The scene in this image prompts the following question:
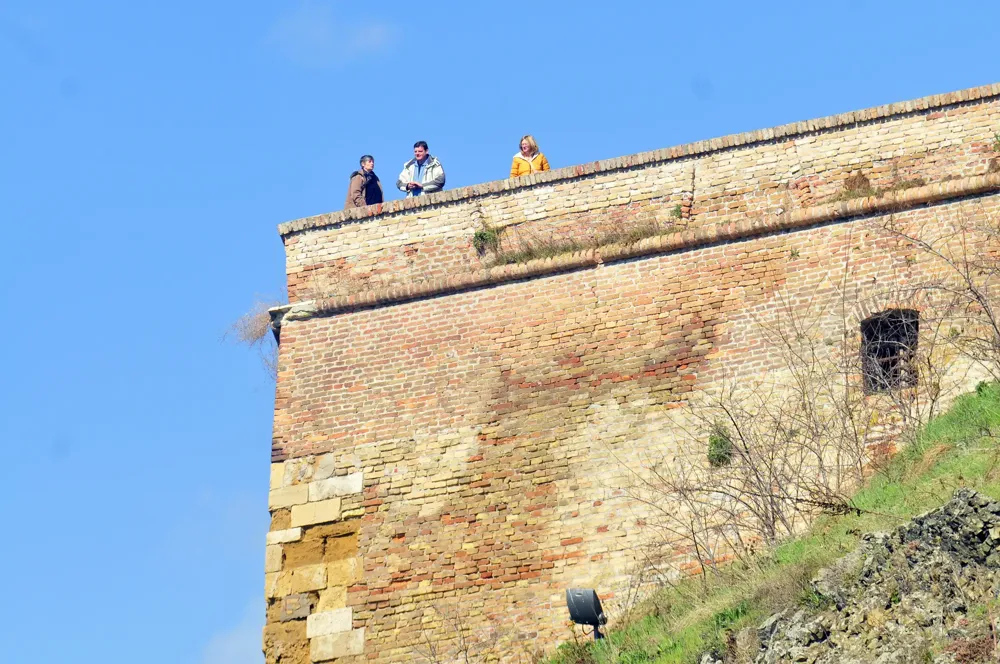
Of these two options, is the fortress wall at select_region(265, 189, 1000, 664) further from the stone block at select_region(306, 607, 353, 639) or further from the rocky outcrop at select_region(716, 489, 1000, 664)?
the rocky outcrop at select_region(716, 489, 1000, 664)

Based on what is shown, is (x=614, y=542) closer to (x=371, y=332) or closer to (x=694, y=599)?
(x=694, y=599)

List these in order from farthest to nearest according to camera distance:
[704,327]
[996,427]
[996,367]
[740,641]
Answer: [704,327], [996,367], [996,427], [740,641]

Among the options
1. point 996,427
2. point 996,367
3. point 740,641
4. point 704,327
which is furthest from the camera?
point 704,327

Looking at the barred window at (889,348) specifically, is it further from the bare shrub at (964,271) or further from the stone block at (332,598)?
the stone block at (332,598)

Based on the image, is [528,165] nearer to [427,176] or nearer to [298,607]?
[427,176]

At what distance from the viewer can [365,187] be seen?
→ 1905cm

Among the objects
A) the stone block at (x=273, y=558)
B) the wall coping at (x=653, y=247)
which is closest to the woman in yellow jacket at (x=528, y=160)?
the wall coping at (x=653, y=247)

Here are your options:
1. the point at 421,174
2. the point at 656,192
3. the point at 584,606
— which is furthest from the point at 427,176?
the point at 584,606

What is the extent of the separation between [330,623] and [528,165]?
563 centimetres

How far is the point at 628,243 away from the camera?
17188 millimetres

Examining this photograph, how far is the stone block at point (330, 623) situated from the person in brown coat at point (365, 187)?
5002mm

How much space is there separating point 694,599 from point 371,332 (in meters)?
5.40

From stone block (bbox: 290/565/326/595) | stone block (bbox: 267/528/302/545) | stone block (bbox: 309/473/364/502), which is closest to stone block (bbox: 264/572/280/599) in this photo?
stone block (bbox: 290/565/326/595)

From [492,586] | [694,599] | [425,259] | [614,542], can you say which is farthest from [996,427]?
[425,259]
